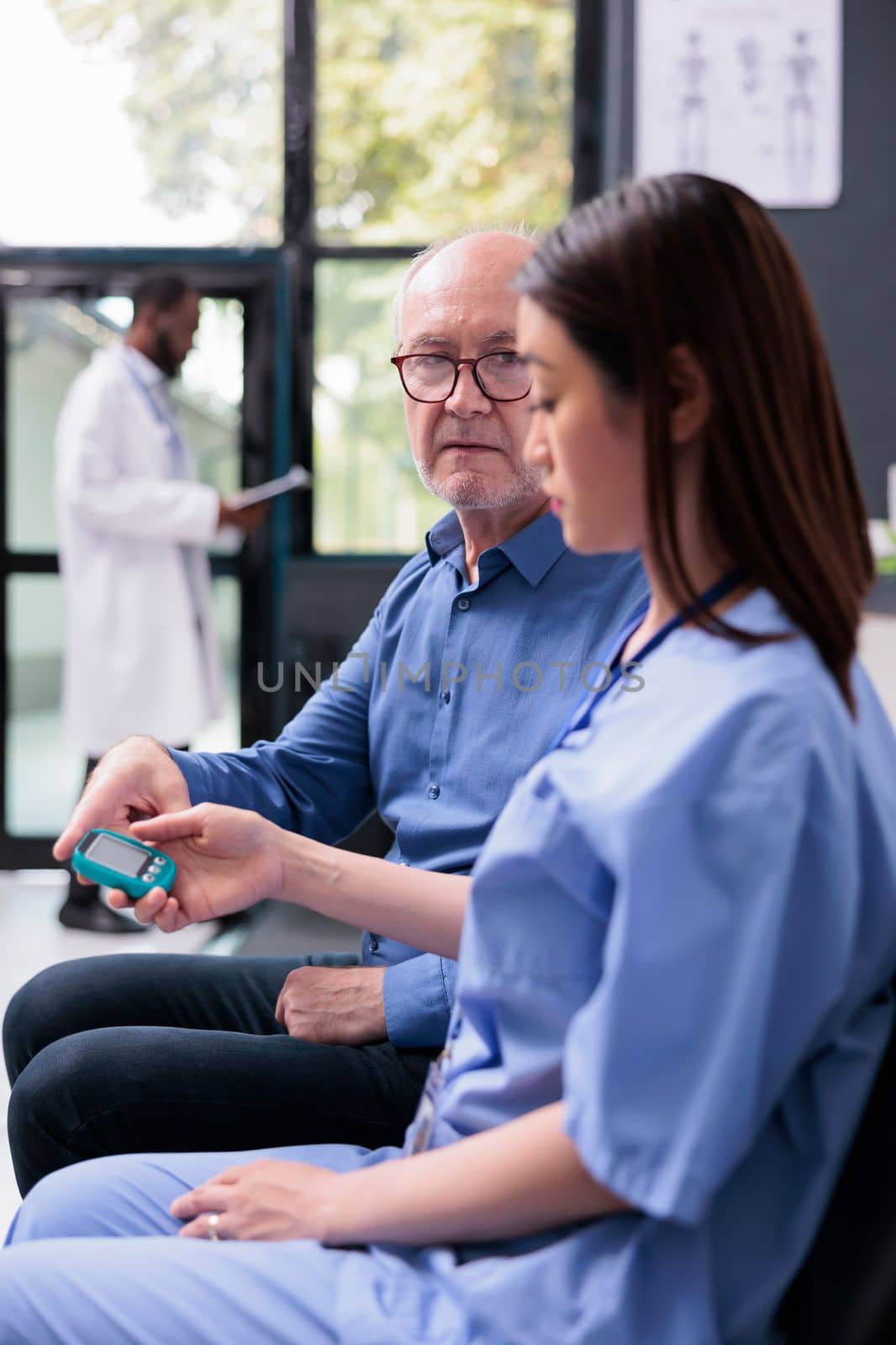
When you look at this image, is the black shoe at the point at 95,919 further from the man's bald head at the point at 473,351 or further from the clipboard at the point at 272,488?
the man's bald head at the point at 473,351

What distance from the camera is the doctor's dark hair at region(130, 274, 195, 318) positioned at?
3.32 m

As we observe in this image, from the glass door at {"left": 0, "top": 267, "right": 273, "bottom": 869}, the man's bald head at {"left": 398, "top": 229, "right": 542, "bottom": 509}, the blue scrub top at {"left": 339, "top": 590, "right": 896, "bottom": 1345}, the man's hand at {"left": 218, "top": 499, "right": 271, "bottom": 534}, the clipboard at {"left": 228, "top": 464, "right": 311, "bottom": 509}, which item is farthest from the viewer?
the glass door at {"left": 0, "top": 267, "right": 273, "bottom": 869}

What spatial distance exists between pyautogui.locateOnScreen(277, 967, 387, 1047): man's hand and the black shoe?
212cm

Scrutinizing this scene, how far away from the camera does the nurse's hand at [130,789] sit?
110 centimetres

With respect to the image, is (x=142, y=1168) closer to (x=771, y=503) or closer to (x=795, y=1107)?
(x=795, y=1107)

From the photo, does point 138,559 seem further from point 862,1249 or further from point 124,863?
point 862,1249

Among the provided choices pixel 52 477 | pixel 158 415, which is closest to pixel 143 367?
pixel 158 415

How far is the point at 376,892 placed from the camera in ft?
3.42

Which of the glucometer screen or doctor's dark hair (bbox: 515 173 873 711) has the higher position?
doctor's dark hair (bbox: 515 173 873 711)

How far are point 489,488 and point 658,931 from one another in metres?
0.71

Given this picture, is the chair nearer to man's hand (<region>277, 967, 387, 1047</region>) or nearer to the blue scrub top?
the blue scrub top

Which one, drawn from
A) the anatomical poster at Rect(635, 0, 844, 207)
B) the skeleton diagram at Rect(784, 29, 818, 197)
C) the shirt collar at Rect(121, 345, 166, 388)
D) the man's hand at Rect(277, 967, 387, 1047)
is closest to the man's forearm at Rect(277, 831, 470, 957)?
the man's hand at Rect(277, 967, 387, 1047)

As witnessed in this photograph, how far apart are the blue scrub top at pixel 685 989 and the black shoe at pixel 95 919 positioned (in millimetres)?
2631

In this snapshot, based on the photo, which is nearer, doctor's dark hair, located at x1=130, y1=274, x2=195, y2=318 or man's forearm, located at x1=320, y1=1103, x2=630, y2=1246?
man's forearm, located at x1=320, y1=1103, x2=630, y2=1246
